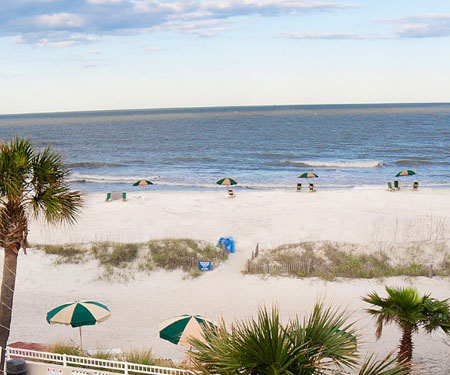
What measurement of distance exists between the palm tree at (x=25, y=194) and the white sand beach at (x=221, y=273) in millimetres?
4127

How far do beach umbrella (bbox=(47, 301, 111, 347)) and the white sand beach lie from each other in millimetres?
1466

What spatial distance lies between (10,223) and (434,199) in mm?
24282

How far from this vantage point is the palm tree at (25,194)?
9289 mm

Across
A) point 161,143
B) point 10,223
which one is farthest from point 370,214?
point 161,143

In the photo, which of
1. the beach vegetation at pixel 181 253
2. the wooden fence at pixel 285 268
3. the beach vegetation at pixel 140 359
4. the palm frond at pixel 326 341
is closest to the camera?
the palm frond at pixel 326 341

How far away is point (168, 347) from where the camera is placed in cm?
1245

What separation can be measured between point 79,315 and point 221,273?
21.1ft

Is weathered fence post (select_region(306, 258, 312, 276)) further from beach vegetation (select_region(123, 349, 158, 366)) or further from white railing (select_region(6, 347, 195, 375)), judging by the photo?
white railing (select_region(6, 347, 195, 375))

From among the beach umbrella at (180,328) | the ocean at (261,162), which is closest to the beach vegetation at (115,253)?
the beach umbrella at (180,328)

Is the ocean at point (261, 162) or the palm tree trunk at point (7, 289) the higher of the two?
the ocean at point (261, 162)

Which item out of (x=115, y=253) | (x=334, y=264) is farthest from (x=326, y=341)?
(x=115, y=253)

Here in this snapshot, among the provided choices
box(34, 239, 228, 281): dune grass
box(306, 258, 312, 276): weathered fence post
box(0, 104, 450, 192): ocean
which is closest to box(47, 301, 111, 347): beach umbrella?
box(34, 239, 228, 281): dune grass

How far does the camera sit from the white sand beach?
1345 cm

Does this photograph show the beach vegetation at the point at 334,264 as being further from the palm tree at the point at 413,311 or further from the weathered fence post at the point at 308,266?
the palm tree at the point at 413,311
